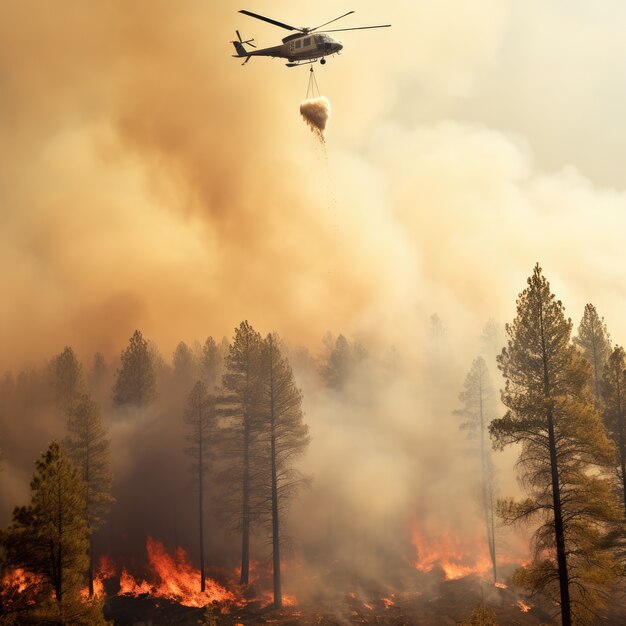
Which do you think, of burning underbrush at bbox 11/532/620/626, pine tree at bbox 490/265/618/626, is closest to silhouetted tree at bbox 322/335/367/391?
burning underbrush at bbox 11/532/620/626

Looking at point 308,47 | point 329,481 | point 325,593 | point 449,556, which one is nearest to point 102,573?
point 325,593

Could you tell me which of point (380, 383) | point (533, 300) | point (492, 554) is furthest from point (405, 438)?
point (533, 300)

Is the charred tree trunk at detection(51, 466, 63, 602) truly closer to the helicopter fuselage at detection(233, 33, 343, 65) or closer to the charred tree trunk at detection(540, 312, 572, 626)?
the charred tree trunk at detection(540, 312, 572, 626)

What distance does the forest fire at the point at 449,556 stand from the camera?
1350 inches

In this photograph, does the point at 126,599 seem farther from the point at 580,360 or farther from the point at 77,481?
the point at 580,360

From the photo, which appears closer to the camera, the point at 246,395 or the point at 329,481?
the point at 246,395

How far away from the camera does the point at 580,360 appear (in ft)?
55.2

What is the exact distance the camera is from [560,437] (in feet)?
54.7

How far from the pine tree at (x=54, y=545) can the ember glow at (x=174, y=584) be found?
12.5 metres

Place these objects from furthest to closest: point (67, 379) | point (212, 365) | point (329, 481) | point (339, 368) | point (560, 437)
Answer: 1. point (212, 365)
2. point (67, 379)
3. point (339, 368)
4. point (329, 481)
5. point (560, 437)

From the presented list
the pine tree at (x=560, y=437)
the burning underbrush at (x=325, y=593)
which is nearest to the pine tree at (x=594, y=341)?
the burning underbrush at (x=325, y=593)

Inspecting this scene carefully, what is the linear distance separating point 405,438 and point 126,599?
30.5m

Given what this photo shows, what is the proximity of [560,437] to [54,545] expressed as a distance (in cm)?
1829

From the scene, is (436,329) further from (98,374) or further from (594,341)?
(98,374)
